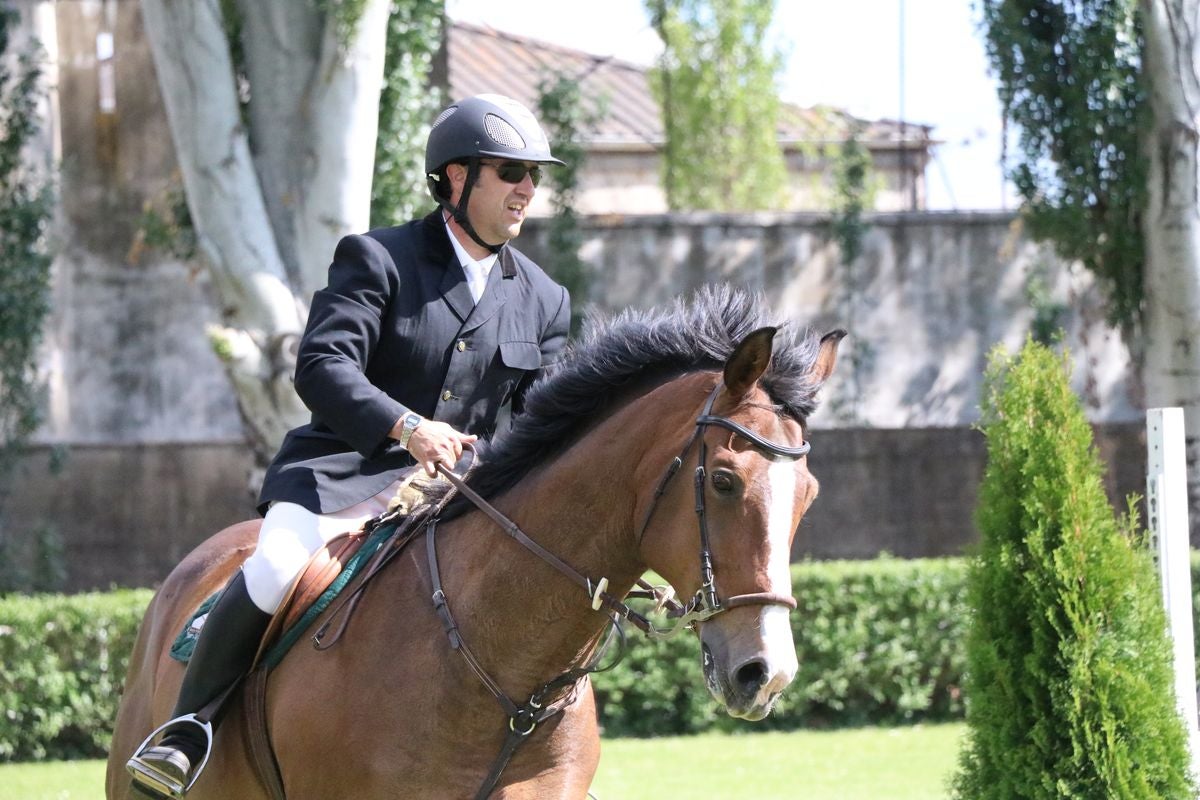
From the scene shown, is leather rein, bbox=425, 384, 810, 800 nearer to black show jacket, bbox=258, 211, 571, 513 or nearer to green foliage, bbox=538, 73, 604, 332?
black show jacket, bbox=258, 211, 571, 513

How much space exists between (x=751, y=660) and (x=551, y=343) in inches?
61.2

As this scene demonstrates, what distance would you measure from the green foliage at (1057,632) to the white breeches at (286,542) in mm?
2585

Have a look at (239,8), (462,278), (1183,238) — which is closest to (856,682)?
(1183,238)

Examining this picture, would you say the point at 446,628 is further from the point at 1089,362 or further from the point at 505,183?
the point at 1089,362

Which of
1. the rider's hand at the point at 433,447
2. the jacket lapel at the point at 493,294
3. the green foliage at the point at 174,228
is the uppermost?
the green foliage at the point at 174,228

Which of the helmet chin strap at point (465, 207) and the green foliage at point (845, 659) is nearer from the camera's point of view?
the helmet chin strap at point (465, 207)

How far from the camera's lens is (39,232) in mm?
12898

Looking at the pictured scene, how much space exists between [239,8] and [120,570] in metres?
5.43

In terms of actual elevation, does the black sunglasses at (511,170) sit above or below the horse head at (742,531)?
above

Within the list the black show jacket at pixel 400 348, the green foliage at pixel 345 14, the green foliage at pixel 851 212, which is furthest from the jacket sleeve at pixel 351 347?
the green foliage at pixel 851 212

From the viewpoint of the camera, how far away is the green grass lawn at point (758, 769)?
830 centimetres

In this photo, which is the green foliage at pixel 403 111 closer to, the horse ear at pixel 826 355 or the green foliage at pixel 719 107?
the horse ear at pixel 826 355

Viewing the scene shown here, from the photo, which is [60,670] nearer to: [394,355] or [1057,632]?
[394,355]

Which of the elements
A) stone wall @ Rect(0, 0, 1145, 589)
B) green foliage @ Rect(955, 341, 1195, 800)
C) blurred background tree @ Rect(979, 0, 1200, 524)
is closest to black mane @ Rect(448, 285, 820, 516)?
green foliage @ Rect(955, 341, 1195, 800)
